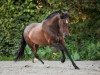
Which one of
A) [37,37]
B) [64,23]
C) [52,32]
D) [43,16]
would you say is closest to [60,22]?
[64,23]

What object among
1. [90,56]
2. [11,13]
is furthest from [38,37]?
[11,13]

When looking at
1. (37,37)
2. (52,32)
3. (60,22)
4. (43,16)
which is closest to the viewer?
(60,22)

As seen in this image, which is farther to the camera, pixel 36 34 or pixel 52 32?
pixel 36 34

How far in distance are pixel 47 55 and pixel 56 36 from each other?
5.72m

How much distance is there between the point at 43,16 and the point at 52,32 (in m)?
7.08

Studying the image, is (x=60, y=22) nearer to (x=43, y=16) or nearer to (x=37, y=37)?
(x=37, y=37)

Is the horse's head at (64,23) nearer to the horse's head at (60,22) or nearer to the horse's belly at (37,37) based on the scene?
the horse's head at (60,22)

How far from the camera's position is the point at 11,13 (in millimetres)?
17969

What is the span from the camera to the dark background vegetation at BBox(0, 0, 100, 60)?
51.5ft

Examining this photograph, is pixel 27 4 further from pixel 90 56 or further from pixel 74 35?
pixel 90 56

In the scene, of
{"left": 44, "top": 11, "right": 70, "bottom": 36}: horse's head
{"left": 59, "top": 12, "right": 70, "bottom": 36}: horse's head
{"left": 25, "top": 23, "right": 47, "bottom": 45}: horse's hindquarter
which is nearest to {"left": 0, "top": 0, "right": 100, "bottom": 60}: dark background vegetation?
{"left": 25, "top": 23, "right": 47, "bottom": 45}: horse's hindquarter

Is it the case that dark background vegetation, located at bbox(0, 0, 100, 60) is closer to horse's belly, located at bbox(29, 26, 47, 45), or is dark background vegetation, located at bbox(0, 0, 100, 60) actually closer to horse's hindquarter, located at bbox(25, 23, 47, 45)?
horse's hindquarter, located at bbox(25, 23, 47, 45)

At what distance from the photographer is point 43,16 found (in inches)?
697

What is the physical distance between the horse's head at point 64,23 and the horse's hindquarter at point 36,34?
1.31 m
